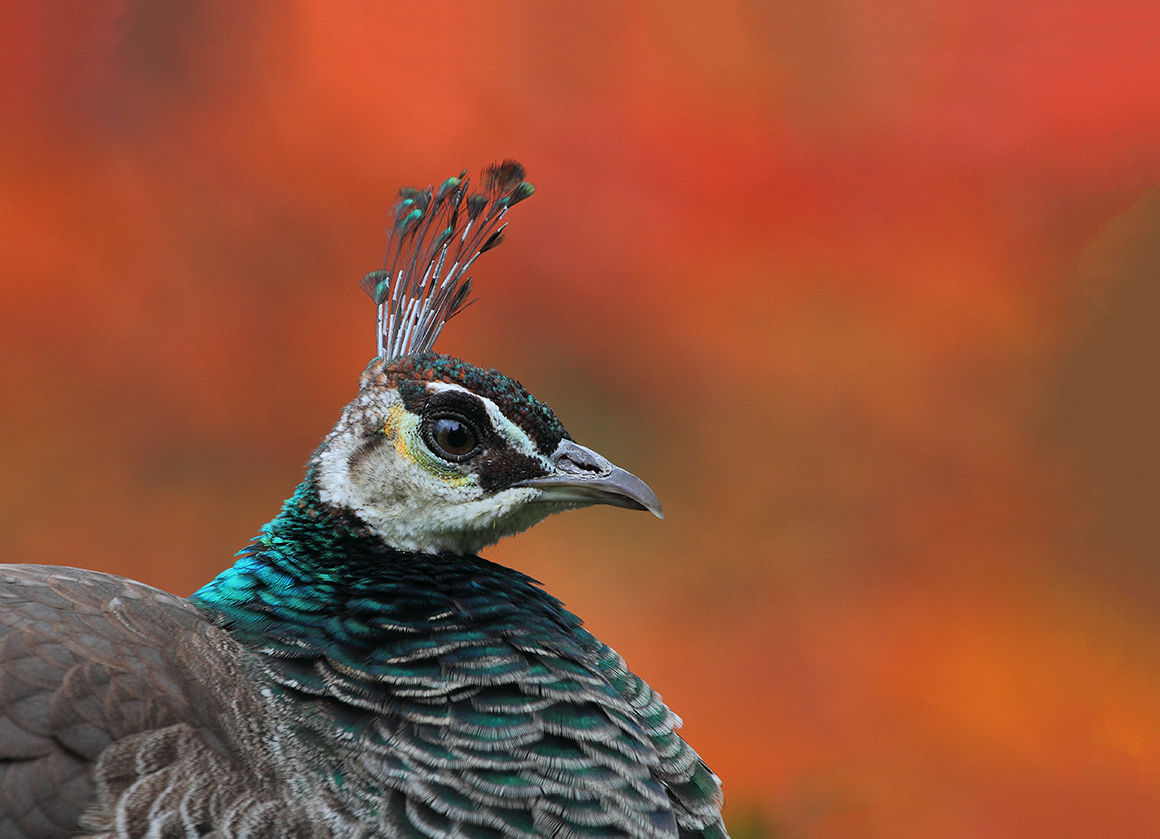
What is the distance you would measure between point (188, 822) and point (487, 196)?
2.78ft

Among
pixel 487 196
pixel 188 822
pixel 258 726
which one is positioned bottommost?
pixel 188 822

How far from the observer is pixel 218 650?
1113mm

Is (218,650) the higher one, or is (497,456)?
(497,456)

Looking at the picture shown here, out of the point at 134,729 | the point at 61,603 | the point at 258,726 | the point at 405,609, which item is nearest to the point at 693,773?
the point at 405,609

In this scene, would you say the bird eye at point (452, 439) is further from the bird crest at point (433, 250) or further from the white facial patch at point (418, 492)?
the bird crest at point (433, 250)

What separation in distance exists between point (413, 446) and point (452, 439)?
0.16 ft

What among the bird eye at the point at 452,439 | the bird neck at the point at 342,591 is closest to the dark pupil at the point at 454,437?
the bird eye at the point at 452,439

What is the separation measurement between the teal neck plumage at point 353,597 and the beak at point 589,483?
0.11m

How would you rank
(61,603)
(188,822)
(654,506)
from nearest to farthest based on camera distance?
(188,822) < (61,603) < (654,506)

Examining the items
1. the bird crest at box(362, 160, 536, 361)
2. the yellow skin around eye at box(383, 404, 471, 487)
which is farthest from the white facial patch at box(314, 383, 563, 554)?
the bird crest at box(362, 160, 536, 361)

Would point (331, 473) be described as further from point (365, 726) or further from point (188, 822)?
point (188, 822)

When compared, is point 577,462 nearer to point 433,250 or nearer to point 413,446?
point 413,446

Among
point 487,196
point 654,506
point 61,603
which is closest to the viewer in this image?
point 61,603

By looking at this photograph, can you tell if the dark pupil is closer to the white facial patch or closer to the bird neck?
the white facial patch
